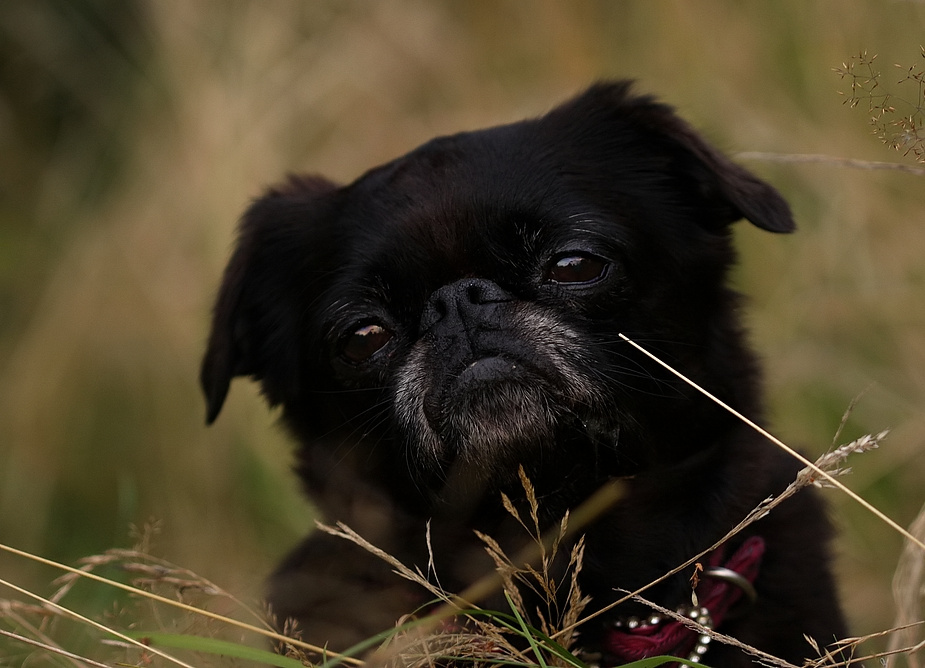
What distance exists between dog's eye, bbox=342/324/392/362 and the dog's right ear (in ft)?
0.96

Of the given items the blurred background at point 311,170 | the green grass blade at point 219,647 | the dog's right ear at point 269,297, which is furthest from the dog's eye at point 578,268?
the blurred background at point 311,170

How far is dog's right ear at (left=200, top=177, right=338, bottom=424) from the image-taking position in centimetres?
297

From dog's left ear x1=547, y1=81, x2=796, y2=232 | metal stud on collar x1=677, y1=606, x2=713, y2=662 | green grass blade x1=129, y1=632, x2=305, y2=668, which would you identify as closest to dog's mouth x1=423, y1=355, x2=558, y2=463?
metal stud on collar x1=677, y1=606, x2=713, y2=662

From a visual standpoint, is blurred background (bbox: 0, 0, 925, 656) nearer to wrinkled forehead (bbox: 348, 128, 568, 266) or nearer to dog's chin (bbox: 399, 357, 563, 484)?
wrinkled forehead (bbox: 348, 128, 568, 266)

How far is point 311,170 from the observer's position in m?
5.76

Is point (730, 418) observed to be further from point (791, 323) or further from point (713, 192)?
point (791, 323)

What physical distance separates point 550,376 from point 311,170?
11.9 feet

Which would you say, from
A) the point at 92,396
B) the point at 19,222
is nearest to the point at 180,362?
the point at 92,396

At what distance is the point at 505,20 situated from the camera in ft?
18.9

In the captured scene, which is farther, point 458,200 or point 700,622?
point 458,200

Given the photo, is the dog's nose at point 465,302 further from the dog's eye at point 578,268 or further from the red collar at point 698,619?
the red collar at point 698,619

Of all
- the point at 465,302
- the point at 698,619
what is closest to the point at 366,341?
the point at 465,302

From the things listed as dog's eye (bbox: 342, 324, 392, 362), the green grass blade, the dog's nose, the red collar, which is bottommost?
the red collar

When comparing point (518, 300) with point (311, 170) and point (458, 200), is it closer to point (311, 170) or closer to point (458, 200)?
point (458, 200)
